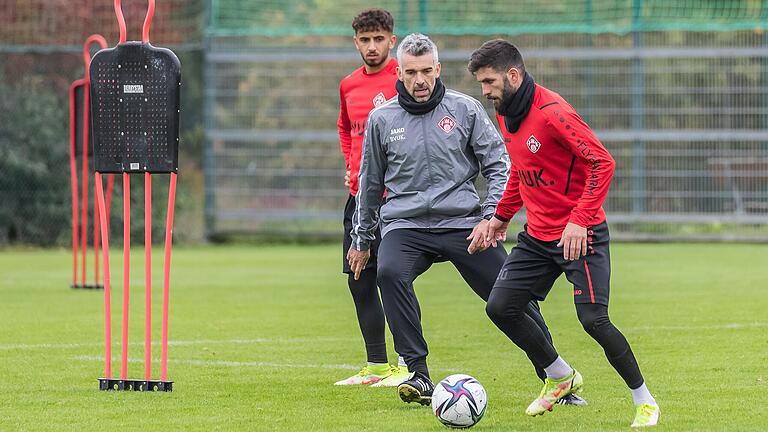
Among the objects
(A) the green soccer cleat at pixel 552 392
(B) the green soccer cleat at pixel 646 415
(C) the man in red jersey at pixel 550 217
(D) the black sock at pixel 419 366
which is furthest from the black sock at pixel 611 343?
(D) the black sock at pixel 419 366

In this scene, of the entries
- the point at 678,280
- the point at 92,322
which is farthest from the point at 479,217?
the point at 678,280

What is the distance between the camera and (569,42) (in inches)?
939

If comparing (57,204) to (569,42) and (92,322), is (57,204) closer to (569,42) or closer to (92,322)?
(569,42)

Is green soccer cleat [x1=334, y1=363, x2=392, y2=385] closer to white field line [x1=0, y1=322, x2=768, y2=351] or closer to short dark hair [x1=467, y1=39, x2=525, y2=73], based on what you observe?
white field line [x1=0, y1=322, x2=768, y2=351]

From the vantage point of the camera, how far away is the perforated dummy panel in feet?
26.8

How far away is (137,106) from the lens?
823 centimetres

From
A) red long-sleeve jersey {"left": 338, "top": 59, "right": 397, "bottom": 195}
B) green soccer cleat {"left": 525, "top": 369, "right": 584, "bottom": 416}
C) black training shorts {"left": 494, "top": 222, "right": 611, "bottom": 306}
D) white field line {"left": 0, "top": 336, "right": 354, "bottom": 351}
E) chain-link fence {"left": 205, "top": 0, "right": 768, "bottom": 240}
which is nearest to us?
black training shorts {"left": 494, "top": 222, "right": 611, "bottom": 306}

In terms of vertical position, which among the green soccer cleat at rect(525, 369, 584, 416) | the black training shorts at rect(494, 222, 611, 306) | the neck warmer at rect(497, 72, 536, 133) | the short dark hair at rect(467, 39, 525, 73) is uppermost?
the short dark hair at rect(467, 39, 525, 73)

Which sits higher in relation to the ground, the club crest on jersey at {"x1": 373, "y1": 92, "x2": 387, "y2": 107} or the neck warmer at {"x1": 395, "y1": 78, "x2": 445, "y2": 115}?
the neck warmer at {"x1": 395, "y1": 78, "x2": 445, "y2": 115}

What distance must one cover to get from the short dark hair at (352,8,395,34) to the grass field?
2.17m

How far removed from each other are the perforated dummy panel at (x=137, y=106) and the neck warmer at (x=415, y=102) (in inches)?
49.8

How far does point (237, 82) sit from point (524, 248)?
706 inches

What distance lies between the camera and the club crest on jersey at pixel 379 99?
8992 millimetres

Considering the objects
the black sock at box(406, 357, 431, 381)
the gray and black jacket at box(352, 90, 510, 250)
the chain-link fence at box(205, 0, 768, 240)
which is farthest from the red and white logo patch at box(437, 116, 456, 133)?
the chain-link fence at box(205, 0, 768, 240)
